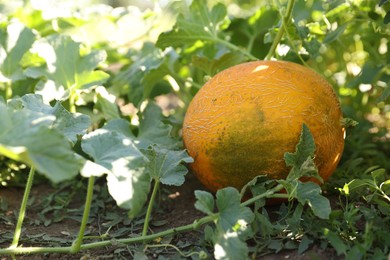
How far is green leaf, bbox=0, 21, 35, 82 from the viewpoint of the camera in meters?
2.20

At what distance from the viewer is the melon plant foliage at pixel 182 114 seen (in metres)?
1.44

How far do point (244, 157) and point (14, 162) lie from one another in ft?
3.65

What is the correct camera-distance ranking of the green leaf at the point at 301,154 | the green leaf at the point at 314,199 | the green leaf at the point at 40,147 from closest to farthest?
the green leaf at the point at 40,147
the green leaf at the point at 314,199
the green leaf at the point at 301,154

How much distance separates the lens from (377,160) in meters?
2.34

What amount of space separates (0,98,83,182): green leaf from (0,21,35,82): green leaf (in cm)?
96

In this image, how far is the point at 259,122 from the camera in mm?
1768

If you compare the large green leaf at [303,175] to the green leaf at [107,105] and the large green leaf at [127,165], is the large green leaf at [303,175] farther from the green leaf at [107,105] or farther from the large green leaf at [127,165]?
the green leaf at [107,105]

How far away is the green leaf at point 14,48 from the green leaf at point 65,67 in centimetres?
9

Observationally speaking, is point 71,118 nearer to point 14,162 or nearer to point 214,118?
point 214,118

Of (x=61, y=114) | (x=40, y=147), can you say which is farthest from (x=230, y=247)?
(x=61, y=114)

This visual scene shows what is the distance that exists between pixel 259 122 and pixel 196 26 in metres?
0.75

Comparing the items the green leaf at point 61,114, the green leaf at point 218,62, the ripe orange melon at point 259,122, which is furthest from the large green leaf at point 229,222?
the green leaf at point 218,62

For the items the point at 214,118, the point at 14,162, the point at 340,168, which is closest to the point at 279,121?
the point at 214,118

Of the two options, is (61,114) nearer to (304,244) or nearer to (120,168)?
(120,168)
